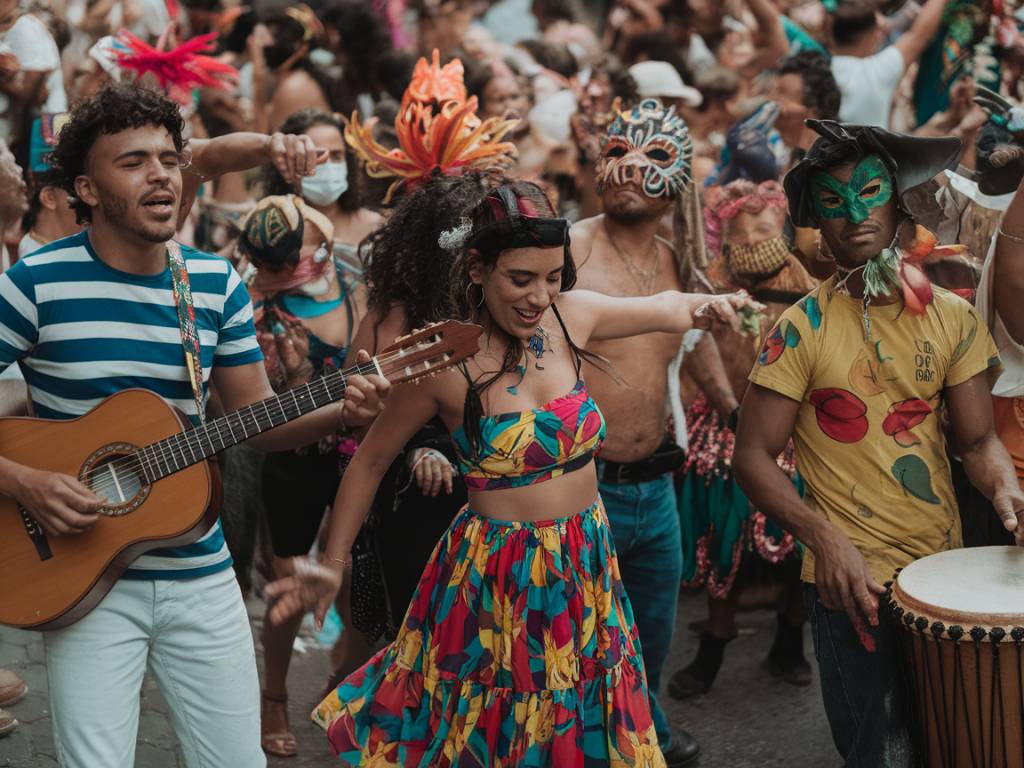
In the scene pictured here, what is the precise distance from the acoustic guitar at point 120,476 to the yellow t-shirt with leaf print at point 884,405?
110 centimetres

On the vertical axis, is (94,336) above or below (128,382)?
above

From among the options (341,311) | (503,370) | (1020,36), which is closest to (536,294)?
(503,370)

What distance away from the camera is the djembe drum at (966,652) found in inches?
136

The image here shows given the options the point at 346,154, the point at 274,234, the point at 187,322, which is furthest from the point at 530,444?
the point at 346,154

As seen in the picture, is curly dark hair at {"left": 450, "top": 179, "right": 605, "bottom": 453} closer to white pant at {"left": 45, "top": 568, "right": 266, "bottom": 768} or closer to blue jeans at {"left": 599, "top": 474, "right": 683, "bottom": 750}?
white pant at {"left": 45, "top": 568, "right": 266, "bottom": 768}

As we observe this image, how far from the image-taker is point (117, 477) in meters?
3.50

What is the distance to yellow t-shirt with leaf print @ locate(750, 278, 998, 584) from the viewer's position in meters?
3.84

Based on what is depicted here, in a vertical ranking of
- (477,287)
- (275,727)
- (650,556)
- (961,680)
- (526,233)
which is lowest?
(275,727)

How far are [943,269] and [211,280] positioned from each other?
2717 millimetres

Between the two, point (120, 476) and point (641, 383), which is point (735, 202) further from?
point (120, 476)

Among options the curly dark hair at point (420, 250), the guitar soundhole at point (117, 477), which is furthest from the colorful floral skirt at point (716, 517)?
the guitar soundhole at point (117, 477)

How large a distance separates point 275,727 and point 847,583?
245 centimetres

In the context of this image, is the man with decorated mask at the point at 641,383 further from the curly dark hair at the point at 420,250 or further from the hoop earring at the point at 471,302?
the hoop earring at the point at 471,302

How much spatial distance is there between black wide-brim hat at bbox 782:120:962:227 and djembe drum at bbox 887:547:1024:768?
108cm
